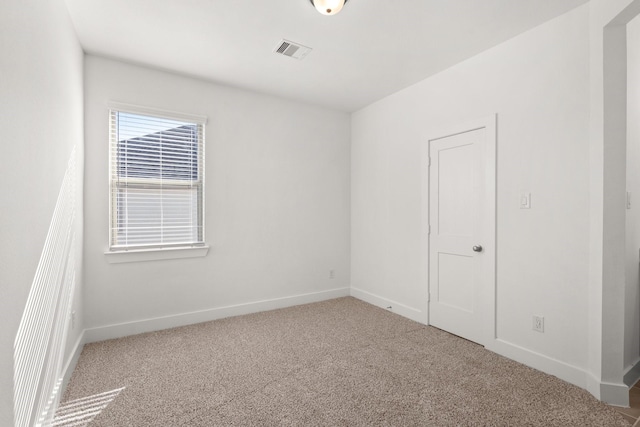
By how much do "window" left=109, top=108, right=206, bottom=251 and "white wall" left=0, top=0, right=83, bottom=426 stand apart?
92cm

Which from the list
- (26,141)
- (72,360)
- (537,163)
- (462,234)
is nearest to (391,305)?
(462,234)

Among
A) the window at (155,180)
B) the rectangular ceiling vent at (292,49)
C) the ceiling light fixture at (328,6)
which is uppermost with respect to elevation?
the rectangular ceiling vent at (292,49)

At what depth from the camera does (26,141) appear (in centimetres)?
147

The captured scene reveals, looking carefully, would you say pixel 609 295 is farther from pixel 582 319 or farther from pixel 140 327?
pixel 140 327

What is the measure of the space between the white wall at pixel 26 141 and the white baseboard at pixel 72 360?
1116 mm

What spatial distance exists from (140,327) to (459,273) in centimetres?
330

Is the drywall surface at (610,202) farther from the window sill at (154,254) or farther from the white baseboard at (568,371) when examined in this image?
the window sill at (154,254)

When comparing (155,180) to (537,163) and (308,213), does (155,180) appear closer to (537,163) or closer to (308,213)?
(308,213)

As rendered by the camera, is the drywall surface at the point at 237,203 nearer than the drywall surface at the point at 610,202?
No

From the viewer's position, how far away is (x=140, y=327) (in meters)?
3.23

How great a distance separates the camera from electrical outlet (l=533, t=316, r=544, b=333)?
250 cm

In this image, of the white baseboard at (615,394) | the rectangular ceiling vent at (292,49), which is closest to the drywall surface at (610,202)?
the white baseboard at (615,394)

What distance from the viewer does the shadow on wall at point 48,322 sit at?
144cm

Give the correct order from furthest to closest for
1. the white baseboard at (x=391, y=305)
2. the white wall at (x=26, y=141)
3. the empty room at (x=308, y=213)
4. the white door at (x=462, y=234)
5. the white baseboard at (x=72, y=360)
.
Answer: the white baseboard at (x=391, y=305) → the white door at (x=462, y=234) → the white baseboard at (x=72, y=360) → the empty room at (x=308, y=213) → the white wall at (x=26, y=141)
